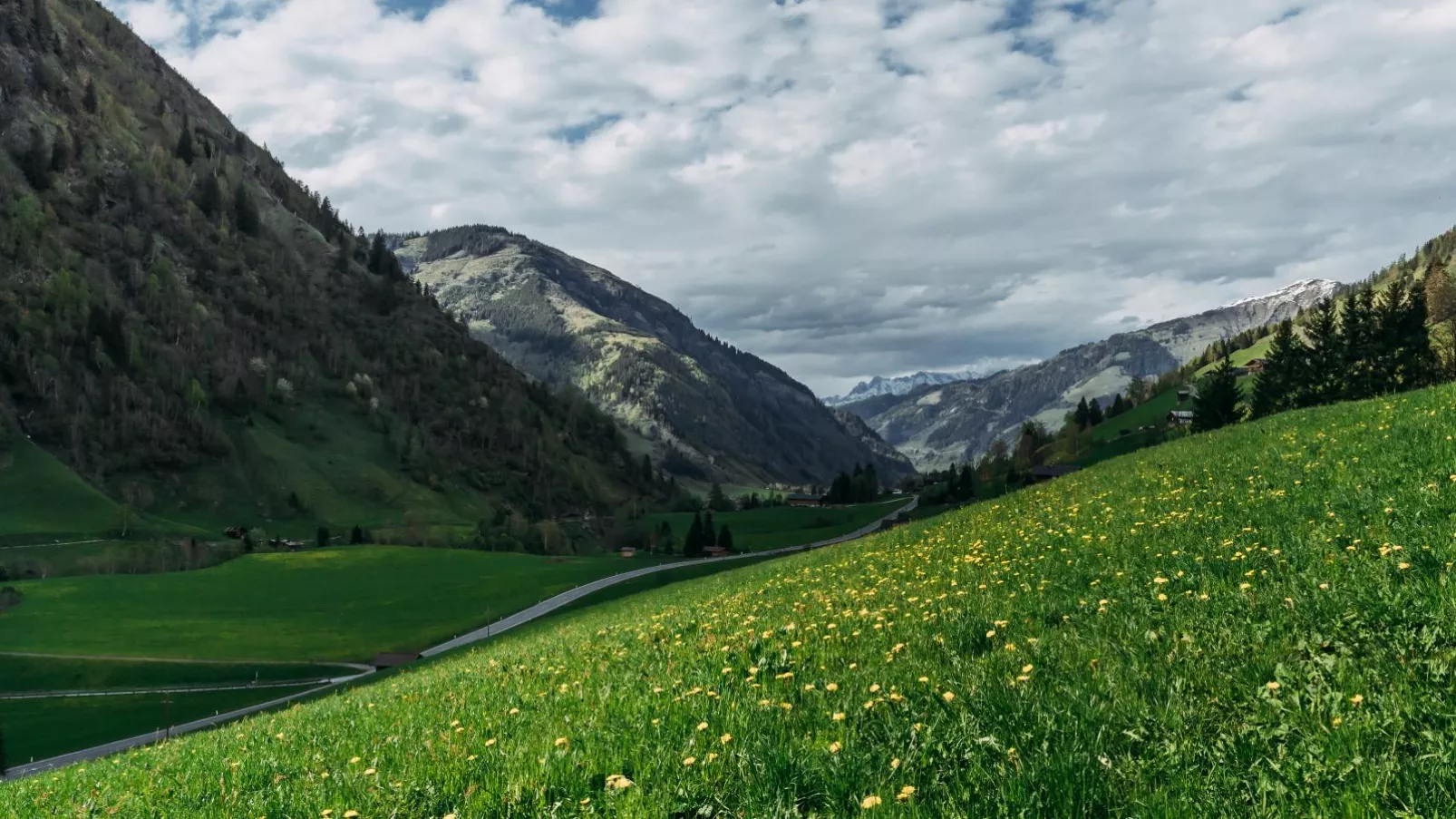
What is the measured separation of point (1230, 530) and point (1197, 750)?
9851 mm

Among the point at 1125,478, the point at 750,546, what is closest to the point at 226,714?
the point at 1125,478

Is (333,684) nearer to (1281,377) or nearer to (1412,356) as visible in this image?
(1281,377)

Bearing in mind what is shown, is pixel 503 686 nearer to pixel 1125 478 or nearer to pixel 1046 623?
pixel 1046 623

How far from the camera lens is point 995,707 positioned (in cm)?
751

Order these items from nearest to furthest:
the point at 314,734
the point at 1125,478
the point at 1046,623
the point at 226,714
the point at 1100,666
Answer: the point at 1100,666, the point at 1046,623, the point at 314,734, the point at 1125,478, the point at 226,714

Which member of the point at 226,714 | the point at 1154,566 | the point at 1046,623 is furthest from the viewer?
the point at 226,714

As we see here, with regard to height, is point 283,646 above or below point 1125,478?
below

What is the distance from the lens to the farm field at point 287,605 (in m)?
84.7

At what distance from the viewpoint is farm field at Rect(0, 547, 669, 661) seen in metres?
84.7

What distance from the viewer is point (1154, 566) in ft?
42.9

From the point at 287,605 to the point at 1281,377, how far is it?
436ft

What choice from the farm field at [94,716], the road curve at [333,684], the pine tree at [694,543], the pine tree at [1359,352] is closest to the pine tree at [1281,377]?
the pine tree at [1359,352]

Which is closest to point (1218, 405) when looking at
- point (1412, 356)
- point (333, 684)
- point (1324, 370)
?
point (1324, 370)

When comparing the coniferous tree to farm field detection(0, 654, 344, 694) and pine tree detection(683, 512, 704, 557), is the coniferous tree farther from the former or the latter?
pine tree detection(683, 512, 704, 557)
